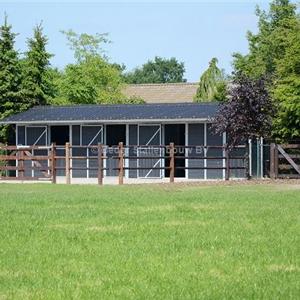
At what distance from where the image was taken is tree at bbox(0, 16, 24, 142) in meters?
38.5

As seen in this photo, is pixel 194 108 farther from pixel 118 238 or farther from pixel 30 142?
pixel 118 238

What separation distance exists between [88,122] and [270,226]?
20902 mm

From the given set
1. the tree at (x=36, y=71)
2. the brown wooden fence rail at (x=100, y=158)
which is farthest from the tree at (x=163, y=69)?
the brown wooden fence rail at (x=100, y=158)

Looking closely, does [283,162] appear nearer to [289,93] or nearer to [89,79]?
[289,93]

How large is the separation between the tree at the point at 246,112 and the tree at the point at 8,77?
14749 millimetres

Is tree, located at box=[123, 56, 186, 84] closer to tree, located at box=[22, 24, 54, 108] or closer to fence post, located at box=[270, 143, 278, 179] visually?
tree, located at box=[22, 24, 54, 108]

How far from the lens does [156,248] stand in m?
9.44

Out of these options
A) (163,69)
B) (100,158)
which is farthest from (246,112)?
(163,69)

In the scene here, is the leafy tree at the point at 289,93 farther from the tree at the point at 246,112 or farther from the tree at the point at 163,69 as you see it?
the tree at the point at 163,69

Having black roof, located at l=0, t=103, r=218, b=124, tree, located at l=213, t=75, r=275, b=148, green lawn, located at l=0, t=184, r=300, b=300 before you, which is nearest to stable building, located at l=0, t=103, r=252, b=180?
black roof, located at l=0, t=103, r=218, b=124

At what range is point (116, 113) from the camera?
32625mm

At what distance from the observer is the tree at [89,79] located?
49.0 meters

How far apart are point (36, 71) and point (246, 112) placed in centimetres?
1726

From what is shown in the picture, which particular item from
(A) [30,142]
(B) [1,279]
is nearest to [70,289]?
(B) [1,279]
